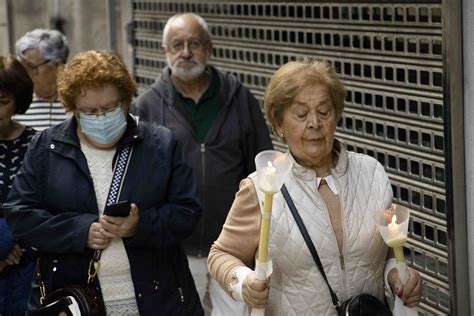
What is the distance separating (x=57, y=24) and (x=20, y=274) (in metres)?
5.65

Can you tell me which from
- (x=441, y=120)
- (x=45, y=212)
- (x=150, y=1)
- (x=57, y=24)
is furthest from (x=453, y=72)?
(x=57, y=24)

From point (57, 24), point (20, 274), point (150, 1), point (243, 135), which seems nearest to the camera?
point (20, 274)

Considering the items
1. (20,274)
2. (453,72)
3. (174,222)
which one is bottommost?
(20,274)

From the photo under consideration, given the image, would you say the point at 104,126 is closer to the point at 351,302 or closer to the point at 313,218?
the point at 313,218

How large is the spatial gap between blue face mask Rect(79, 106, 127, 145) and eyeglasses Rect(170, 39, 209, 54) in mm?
2174

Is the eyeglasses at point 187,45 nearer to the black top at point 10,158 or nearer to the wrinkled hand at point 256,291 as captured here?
the black top at point 10,158

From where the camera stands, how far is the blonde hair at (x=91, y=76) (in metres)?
5.35

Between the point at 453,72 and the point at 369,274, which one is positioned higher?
the point at 453,72

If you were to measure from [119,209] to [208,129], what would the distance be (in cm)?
196

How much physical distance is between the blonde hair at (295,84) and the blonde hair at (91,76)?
0.83 meters

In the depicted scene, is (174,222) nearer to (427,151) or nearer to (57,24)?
(427,151)

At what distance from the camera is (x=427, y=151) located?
6.43 meters

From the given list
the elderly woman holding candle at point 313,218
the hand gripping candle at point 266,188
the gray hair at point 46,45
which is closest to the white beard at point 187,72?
the gray hair at point 46,45

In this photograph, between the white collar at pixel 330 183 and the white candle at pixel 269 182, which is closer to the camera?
the white candle at pixel 269 182
